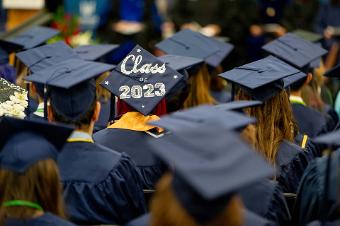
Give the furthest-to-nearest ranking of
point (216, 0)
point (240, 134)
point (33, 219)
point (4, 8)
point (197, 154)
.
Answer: point (216, 0)
point (4, 8)
point (240, 134)
point (33, 219)
point (197, 154)

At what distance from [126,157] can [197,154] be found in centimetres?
131

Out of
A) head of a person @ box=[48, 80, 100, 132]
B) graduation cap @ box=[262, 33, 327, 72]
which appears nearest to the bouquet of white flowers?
head of a person @ box=[48, 80, 100, 132]

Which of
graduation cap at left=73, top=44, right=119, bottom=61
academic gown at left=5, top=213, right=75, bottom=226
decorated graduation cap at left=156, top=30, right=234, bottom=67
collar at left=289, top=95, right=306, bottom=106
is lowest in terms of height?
graduation cap at left=73, top=44, right=119, bottom=61

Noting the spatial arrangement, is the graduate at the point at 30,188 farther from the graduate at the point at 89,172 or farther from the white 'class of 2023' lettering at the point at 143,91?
the white 'class of 2023' lettering at the point at 143,91

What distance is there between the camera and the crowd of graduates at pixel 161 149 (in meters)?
2.64

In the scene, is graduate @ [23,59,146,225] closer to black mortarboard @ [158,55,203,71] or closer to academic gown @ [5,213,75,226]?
academic gown @ [5,213,75,226]

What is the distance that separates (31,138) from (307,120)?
8.63 feet

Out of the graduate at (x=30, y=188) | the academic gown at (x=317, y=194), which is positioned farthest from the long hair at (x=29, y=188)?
the academic gown at (x=317, y=194)

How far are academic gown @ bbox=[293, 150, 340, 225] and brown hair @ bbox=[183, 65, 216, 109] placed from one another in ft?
6.16

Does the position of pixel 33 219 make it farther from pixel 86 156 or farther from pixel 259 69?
pixel 259 69

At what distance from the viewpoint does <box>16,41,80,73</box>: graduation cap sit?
5.26 metres

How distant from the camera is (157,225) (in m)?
2.72

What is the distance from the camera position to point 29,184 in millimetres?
3143

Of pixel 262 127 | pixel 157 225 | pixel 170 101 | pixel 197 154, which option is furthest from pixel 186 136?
pixel 170 101
